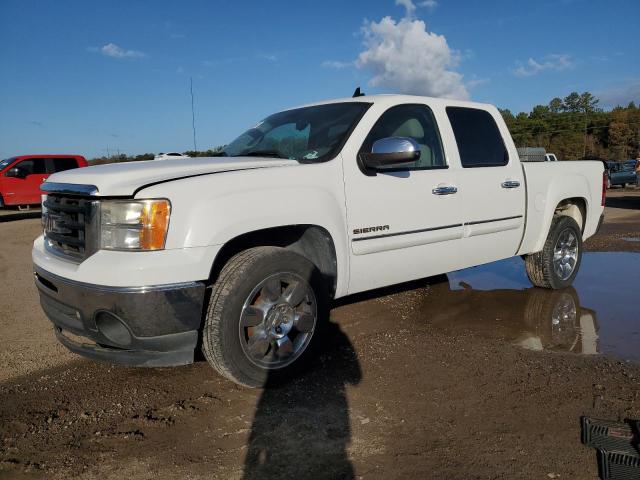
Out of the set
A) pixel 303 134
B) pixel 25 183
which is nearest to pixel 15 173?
pixel 25 183

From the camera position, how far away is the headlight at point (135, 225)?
279 cm

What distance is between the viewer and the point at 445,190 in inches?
168

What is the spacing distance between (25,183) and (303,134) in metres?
15.7

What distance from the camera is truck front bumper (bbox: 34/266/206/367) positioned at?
2.76m

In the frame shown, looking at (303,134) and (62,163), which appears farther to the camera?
(62,163)

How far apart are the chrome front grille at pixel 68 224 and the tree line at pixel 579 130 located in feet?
240

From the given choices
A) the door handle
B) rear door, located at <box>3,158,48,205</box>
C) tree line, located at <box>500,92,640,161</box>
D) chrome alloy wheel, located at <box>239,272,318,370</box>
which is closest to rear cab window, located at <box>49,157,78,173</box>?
rear door, located at <box>3,158,48,205</box>

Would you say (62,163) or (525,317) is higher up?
(62,163)

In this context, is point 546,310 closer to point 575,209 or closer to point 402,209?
point 575,209

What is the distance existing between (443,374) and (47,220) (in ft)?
9.48

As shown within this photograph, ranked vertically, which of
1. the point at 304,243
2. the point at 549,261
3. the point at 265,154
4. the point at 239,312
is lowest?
the point at 549,261

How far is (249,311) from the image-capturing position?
123 inches

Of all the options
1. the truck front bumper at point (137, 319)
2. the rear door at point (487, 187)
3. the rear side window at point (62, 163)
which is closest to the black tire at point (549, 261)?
the rear door at point (487, 187)

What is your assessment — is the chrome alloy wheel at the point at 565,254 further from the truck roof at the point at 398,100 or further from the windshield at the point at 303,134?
the windshield at the point at 303,134
